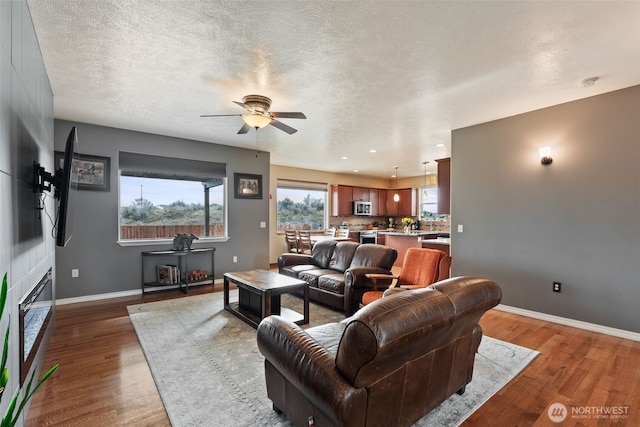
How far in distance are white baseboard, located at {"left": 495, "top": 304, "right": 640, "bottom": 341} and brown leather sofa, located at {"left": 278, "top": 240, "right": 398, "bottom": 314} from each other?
5.48 ft

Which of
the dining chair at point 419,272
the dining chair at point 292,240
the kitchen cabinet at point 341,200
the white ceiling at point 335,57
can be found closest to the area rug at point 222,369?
the dining chair at point 419,272

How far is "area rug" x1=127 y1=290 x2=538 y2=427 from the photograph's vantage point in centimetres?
190

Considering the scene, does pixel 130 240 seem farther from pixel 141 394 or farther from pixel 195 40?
pixel 195 40

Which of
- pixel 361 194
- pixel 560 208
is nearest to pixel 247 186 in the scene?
pixel 361 194

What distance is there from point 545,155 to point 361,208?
581 cm

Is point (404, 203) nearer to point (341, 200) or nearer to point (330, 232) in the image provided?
point (341, 200)

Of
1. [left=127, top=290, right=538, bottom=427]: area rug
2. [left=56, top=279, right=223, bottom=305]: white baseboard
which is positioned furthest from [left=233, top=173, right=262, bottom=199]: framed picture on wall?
[left=127, top=290, right=538, bottom=427]: area rug

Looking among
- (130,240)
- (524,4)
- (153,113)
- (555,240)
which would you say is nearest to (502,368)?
(555,240)

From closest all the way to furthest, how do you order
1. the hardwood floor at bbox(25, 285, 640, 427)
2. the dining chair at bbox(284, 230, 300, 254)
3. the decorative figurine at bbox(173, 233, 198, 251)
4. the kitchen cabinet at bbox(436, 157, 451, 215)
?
the hardwood floor at bbox(25, 285, 640, 427), the decorative figurine at bbox(173, 233, 198, 251), the kitchen cabinet at bbox(436, 157, 451, 215), the dining chair at bbox(284, 230, 300, 254)

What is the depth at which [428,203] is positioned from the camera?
369 inches

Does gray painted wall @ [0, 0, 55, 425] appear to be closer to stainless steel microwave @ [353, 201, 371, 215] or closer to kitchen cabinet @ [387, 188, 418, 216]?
stainless steel microwave @ [353, 201, 371, 215]

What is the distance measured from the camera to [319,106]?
12.1 feet

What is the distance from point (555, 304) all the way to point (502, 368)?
174 cm

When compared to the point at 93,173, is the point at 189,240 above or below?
below
